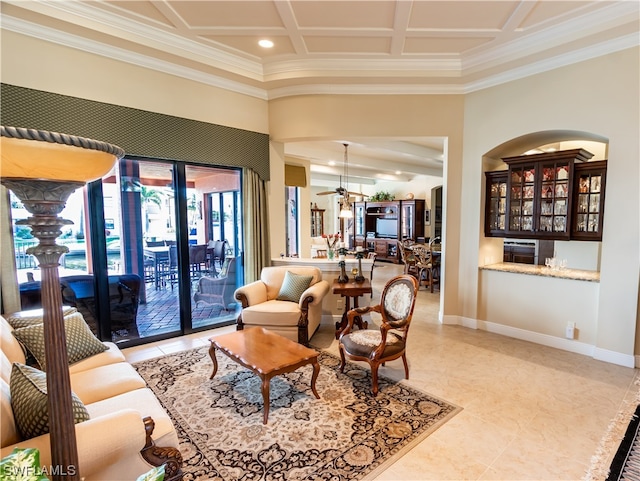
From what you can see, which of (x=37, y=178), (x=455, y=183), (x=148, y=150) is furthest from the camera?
(x=455, y=183)

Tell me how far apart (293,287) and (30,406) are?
9.84 ft

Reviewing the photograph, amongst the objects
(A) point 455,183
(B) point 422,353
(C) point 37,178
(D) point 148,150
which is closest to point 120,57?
(D) point 148,150

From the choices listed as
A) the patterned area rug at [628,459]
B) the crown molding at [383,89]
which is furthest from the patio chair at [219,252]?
the patterned area rug at [628,459]

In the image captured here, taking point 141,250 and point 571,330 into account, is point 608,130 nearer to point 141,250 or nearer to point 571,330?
point 571,330

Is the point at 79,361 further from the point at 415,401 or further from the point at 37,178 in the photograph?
the point at 415,401

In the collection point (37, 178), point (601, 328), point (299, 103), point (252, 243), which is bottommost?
point (601, 328)

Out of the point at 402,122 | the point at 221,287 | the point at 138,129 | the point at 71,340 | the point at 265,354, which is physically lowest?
the point at 265,354

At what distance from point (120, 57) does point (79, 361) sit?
128 inches

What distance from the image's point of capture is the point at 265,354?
280cm

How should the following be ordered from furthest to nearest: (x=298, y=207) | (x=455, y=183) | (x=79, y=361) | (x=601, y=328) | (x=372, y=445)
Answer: (x=298, y=207) → (x=455, y=183) → (x=601, y=328) → (x=79, y=361) → (x=372, y=445)

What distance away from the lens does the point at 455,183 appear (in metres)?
4.77

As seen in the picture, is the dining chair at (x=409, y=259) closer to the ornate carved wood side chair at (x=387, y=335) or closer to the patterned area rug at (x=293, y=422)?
the ornate carved wood side chair at (x=387, y=335)

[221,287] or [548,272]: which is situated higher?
[548,272]

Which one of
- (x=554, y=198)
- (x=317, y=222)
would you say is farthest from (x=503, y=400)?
(x=317, y=222)
